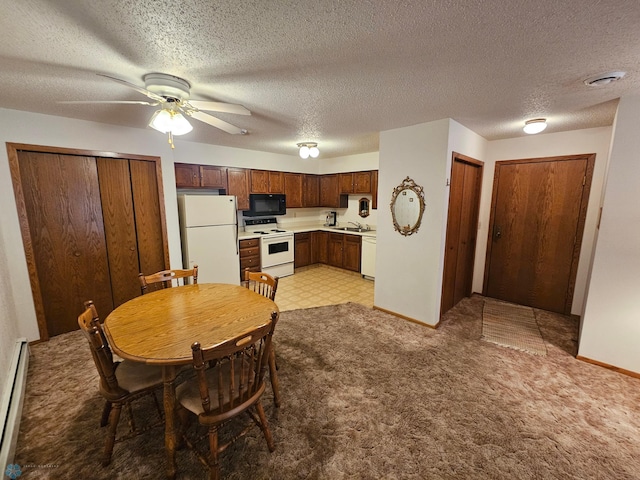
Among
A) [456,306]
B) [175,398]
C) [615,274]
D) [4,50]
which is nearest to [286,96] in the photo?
[4,50]

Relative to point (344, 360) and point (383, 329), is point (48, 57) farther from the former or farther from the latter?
point (383, 329)

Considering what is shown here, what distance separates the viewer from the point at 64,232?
2.92 metres

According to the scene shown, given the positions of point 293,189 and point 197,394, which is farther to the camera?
point 293,189

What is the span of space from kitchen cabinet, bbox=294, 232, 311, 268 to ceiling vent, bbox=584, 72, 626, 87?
4.41 metres

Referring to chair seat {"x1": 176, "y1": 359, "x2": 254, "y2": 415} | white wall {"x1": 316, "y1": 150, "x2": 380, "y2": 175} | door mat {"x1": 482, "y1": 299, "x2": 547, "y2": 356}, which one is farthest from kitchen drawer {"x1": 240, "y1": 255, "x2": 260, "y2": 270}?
door mat {"x1": 482, "y1": 299, "x2": 547, "y2": 356}

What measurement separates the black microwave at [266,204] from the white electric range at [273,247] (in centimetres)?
32

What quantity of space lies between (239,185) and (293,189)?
123cm

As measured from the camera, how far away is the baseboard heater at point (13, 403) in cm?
155

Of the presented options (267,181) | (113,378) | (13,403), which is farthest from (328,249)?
(13,403)

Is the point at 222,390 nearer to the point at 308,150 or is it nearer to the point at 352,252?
the point at 308,150

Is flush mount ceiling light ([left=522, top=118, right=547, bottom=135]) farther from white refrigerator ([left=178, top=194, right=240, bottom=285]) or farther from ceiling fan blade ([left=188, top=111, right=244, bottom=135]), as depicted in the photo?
white refrigerator ([left=178, top=194, right=240, bottom=285])

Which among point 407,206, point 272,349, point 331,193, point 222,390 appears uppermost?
point 331,193

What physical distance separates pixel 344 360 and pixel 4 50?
3181 millimetres

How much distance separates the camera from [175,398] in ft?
5.05
